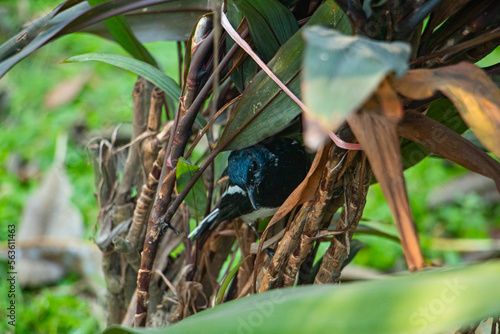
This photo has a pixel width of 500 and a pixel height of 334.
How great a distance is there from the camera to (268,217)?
→ 0.82 meters

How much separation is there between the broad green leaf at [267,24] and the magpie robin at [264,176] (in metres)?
0.15

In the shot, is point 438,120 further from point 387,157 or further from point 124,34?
point 124,34

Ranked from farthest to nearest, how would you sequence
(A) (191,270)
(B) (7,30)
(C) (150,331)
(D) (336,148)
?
(B) (7,30) → (A) (191,270) → (D) (336,148) → (C) (150,331)

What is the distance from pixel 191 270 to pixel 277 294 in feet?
1.45

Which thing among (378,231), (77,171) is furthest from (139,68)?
(77,171)

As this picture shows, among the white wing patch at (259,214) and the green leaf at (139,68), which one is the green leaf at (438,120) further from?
the green leaf at (139,68)

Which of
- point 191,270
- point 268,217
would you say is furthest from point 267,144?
point 191,270

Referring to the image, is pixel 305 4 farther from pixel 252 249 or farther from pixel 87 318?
pixel 87 318

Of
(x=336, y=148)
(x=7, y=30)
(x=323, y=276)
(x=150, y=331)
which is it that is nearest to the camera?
(x=150, y=331)

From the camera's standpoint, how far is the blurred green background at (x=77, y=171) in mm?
1687

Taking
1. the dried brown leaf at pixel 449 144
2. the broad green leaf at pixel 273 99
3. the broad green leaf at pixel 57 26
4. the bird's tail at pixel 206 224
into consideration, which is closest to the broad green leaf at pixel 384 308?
the dried brown leaf at pixel 449 144

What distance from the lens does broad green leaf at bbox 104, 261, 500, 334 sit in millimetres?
351

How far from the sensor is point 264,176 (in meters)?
0.77

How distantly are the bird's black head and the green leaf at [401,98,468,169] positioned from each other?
0.21 metres
